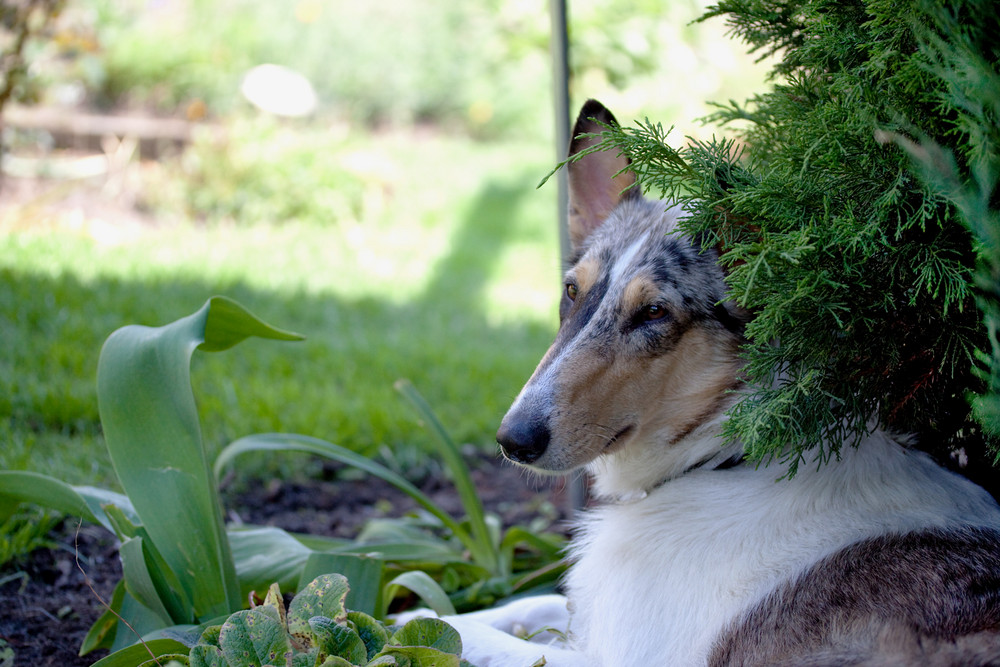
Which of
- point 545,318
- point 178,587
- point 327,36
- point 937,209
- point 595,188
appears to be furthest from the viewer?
point 327,36

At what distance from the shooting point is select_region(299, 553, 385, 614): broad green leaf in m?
2.37

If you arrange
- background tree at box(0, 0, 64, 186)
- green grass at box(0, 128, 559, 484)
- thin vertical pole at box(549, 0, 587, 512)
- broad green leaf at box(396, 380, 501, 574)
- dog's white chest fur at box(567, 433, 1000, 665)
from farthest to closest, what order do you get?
background tree at box(0, 0, 64, 186)
green grass at box(0, 128, 559, 484)
thin vertical pole at box(549, 0, 587, 512)
broad green leaf at box(396, 380, 501, 574)
dog's white chest fur at box(567, 433, 1000, 665)

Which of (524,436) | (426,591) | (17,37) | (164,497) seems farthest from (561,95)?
(17,37)

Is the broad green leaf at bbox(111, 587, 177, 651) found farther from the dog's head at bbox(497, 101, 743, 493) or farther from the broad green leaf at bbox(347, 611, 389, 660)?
the dog's head at bbox(497, 101, 743, 493)

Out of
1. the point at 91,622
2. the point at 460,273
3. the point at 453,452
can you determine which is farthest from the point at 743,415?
the point at 460,273

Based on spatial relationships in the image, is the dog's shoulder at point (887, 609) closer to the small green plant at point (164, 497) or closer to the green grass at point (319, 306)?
the small green plant at point (164, 497)

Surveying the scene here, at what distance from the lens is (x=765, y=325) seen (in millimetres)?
1884

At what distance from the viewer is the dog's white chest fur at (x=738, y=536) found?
205cm

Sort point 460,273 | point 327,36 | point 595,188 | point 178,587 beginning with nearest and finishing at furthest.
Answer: point 178,587 < point 595,188 < point 460,273 < point 327,36

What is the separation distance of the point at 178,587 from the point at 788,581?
1.70 m

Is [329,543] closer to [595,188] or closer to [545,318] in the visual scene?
[595,188]

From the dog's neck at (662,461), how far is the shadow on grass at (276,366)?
207 centimetres

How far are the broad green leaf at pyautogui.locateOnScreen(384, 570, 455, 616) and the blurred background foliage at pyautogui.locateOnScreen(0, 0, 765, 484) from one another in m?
1.57

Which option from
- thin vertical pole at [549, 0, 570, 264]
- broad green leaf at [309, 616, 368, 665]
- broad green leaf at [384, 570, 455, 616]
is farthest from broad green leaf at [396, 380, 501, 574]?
broad green leaf at [309, 616, 368, 665]
